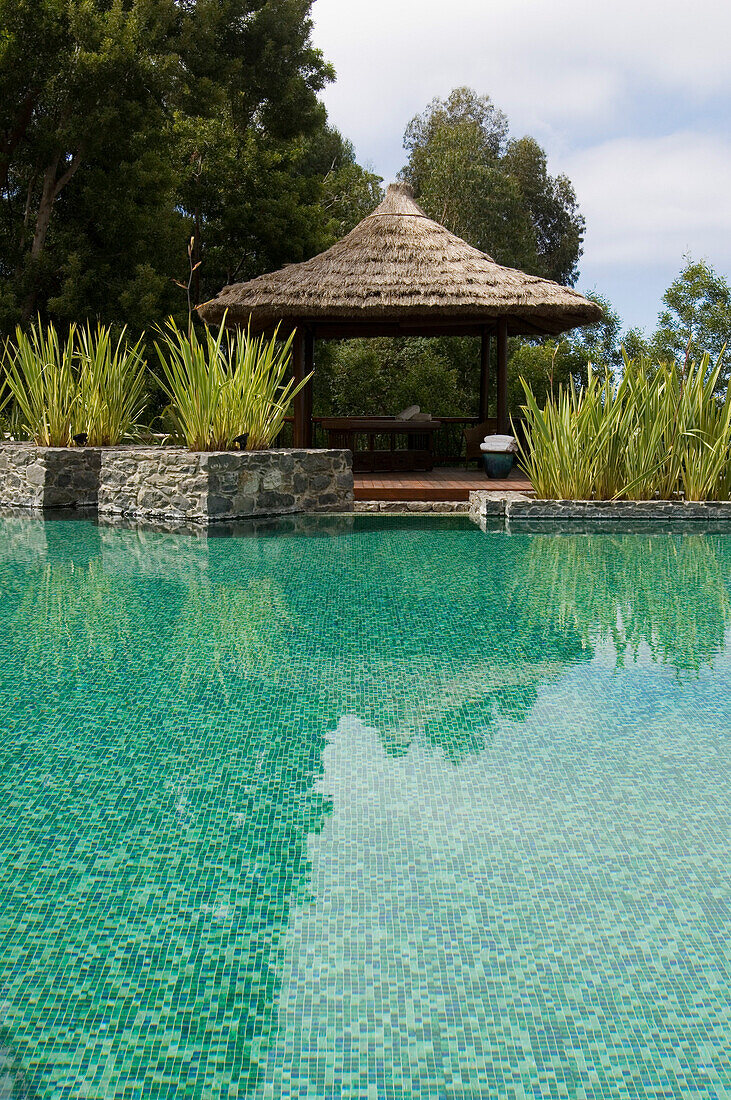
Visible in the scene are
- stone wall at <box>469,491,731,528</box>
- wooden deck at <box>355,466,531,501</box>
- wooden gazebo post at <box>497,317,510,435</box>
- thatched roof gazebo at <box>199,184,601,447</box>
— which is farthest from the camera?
wooden gazebo post at <box>497,317,510,435</box>

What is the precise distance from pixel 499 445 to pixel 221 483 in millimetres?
4063

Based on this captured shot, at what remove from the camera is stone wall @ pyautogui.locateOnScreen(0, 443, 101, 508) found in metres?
10.2

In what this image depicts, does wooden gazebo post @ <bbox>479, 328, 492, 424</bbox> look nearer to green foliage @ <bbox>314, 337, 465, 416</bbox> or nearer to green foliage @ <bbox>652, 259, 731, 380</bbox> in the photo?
green foliage @ <bbox>314, 337, 465, 416</bbox>

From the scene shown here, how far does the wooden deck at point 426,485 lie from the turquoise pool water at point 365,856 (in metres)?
5.29

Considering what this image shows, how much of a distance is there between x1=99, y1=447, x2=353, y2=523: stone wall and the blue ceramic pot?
246 cm

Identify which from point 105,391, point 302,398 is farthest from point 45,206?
point 105,391

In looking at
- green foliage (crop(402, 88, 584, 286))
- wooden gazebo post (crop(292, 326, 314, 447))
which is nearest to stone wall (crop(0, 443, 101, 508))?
wooden gazebo post (crop(292, 326, 314, 447))

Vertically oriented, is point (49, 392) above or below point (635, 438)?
above

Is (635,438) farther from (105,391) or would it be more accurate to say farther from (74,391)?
(74,391)

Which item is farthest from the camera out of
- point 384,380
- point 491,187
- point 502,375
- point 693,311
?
point 491,187

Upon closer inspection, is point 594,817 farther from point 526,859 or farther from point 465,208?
point 465,208

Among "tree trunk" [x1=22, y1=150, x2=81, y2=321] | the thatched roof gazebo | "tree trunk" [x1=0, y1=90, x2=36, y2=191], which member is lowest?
the thatched roof gazebo

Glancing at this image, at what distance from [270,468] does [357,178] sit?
19103mm

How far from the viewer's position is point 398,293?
12305 mm
